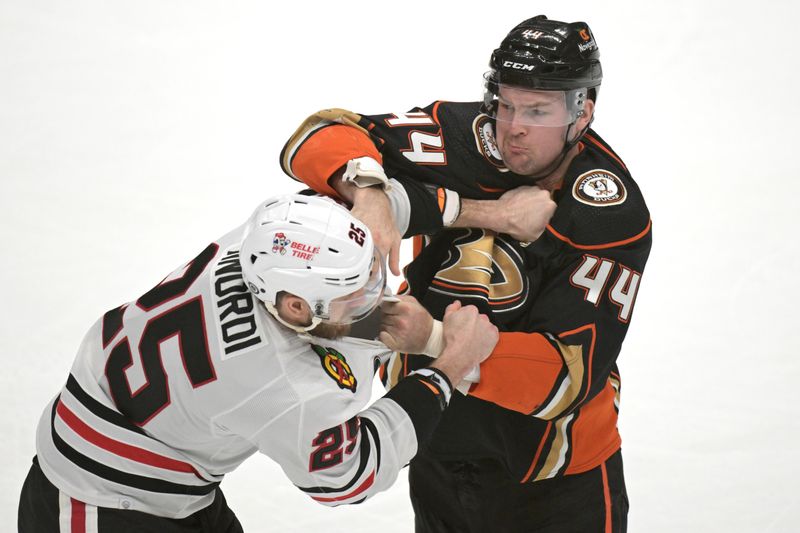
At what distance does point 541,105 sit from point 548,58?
0.13 m

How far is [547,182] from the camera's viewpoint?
2.77 metres

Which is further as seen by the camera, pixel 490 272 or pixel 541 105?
pixel 490 272

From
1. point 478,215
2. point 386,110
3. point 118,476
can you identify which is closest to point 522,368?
point 478,215

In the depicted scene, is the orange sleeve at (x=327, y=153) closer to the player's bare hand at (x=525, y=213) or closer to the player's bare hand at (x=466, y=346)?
the player's bare hand at (x=525, y=213)

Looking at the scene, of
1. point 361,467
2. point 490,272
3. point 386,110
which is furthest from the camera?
point 386,110

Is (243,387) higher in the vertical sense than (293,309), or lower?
lower

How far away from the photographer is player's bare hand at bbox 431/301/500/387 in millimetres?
2559

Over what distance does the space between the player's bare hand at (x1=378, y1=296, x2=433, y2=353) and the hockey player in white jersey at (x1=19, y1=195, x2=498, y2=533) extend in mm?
13

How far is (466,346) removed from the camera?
2568 mm

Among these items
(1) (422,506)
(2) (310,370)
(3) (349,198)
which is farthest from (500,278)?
(1) (422,506)

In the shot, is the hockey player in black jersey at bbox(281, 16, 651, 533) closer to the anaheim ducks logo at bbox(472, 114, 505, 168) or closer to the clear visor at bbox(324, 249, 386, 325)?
the anaheim ducks logo at bbox(472, 114, 505, 168)

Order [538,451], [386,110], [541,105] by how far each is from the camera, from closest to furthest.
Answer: [541,105]
[538,451]
[386,110]

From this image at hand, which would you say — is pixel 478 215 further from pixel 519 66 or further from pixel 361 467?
pixel 361 467

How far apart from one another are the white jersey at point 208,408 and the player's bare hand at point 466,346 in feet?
0.25
